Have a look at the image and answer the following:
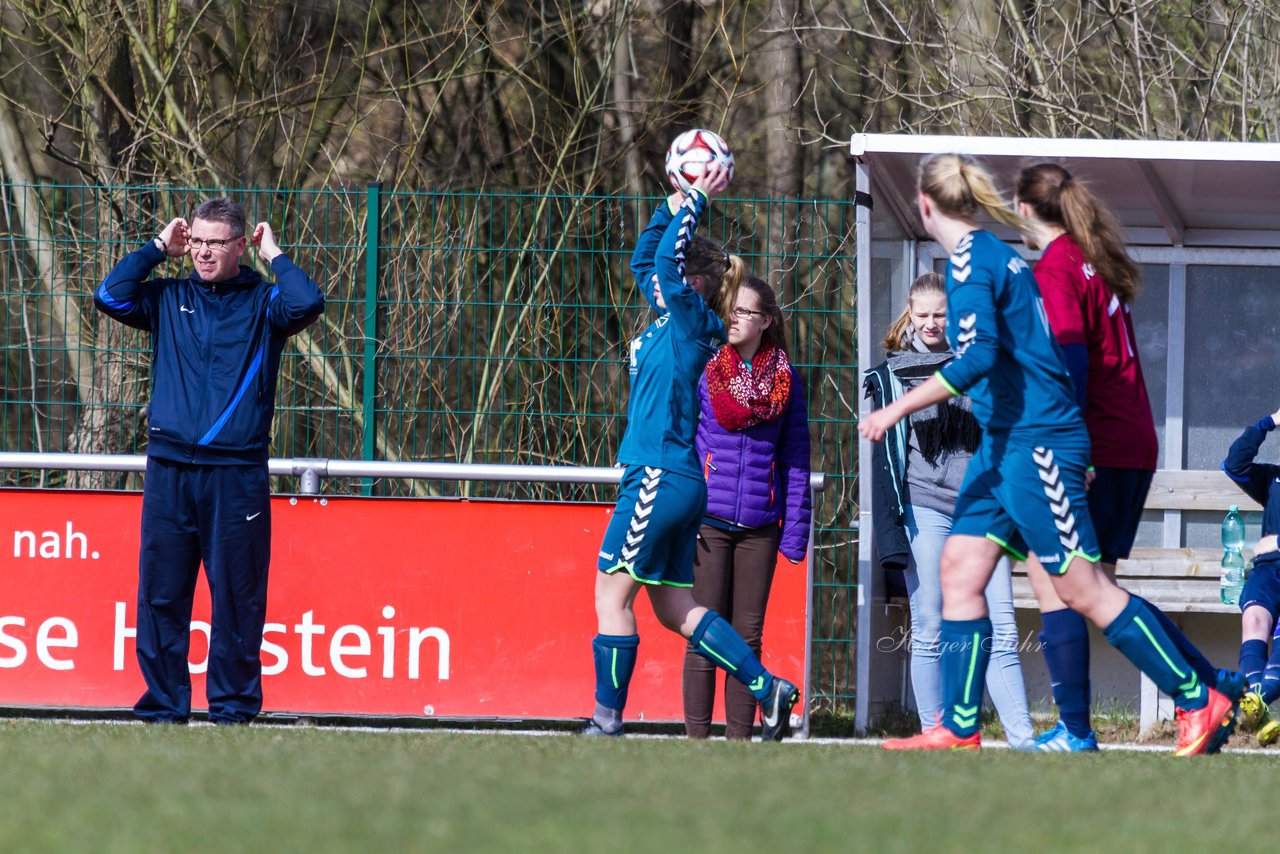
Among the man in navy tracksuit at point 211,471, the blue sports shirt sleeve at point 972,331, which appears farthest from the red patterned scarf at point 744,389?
the man in navy tracksuit at point 211,471

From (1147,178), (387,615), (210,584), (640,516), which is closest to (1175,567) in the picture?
(1147,178)

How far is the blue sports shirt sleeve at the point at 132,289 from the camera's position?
6.41 meters

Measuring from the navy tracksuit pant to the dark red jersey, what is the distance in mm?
3122

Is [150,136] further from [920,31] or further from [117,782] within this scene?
[117,782]

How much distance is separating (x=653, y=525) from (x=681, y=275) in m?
0.84

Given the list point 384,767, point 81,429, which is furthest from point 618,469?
point 384,767

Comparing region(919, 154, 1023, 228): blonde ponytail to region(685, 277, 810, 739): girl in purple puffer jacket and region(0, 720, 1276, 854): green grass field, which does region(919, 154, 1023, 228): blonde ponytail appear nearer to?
region(685, 277, 810, 739): girl in purple puffer jacket

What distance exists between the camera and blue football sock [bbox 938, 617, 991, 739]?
5.12 m

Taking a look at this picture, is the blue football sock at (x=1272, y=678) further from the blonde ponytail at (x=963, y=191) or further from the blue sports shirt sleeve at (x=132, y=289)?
the blue sports shirt sleeve at (x=132, y=289)

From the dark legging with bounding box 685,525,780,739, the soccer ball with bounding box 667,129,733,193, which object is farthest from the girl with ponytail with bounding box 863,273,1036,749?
the soccer ball with bounding box 667,129,733,193

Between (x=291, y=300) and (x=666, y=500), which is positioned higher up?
(x=291, y=300)

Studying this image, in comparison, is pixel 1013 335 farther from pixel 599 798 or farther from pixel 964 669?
pixel 599 798

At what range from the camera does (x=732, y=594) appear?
6582mm

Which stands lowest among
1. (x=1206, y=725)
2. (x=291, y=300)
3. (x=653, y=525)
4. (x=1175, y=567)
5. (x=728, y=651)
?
(x=1206, y=725)
